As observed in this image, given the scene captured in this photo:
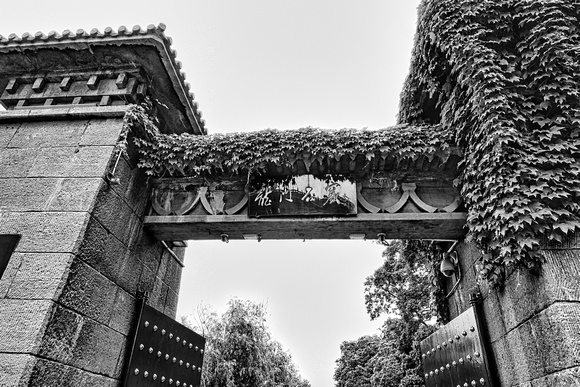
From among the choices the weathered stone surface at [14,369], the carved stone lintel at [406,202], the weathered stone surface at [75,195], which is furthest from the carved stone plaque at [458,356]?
the weathered stone surface at [75,195]

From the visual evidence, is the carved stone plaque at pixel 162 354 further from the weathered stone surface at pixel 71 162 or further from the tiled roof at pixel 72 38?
the tiled roof at pixel 72 38

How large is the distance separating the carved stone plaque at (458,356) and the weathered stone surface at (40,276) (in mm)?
4112

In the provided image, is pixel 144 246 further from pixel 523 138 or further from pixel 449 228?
pixel 523 138

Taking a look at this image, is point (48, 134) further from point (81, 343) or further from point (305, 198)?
point (305, 198)

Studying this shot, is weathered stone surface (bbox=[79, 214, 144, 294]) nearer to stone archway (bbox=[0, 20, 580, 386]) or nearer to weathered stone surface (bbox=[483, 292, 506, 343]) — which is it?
stone archway (bbox=[0, 20, 580, 386])

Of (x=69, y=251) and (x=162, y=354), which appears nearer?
(x=69, y=251)

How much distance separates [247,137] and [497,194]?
2.72 metres

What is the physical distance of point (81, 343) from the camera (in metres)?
3.22

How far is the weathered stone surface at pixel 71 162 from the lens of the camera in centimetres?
376

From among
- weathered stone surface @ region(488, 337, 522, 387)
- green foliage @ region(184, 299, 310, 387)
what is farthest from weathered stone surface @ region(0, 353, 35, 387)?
green foliage @ region(184, 299, 310, 387)

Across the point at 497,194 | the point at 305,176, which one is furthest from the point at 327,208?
the point at 497,194

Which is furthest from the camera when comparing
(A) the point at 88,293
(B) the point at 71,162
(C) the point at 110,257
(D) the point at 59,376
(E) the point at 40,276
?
(B) the point at 71,162

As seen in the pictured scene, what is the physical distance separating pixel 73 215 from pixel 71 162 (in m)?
0.74

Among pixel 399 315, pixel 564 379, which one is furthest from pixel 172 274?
pixel 399 315
